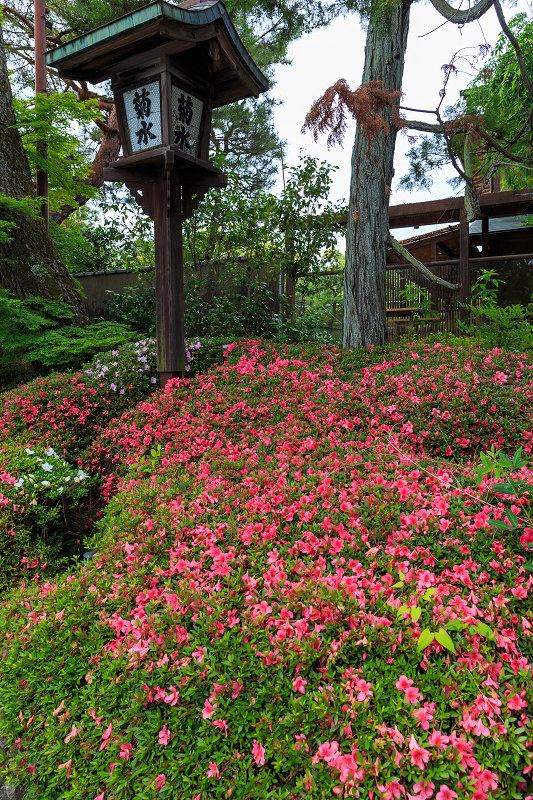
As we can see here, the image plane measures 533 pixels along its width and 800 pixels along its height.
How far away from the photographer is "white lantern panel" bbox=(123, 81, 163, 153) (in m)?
3.68

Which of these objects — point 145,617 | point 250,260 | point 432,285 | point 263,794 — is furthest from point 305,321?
point 263,794

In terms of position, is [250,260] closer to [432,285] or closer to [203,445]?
[432,285]

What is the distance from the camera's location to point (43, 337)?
5281 mm

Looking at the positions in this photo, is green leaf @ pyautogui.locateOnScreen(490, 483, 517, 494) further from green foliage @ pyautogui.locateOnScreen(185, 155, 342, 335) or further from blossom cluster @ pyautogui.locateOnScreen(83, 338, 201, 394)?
green foliage @ pyautogui.locateOnScreen(185, 155, 342, 335)

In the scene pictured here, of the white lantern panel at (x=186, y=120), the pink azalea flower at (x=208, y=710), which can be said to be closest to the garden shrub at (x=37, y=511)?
the pink azalea flower at (x=208, y=710)

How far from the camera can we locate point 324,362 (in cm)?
418

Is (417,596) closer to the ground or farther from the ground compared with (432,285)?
closer to the ground

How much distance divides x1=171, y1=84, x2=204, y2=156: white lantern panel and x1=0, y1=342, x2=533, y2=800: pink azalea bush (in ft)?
8.72

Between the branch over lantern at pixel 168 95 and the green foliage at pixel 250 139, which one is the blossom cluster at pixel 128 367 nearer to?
the branch over lantern at pixel 168 95

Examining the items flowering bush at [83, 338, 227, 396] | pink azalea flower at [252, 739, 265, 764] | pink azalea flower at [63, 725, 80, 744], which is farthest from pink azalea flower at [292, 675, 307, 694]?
flowering bush at [83, 338, 227, 396]

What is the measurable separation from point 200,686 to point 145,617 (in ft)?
1.20

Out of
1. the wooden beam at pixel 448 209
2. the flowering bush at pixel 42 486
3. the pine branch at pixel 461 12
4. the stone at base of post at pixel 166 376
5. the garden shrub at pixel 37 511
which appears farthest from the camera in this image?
the wooden beam at pixel 448 209

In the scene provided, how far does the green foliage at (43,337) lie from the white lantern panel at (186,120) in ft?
6.93

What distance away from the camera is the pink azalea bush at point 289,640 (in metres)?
1.28
